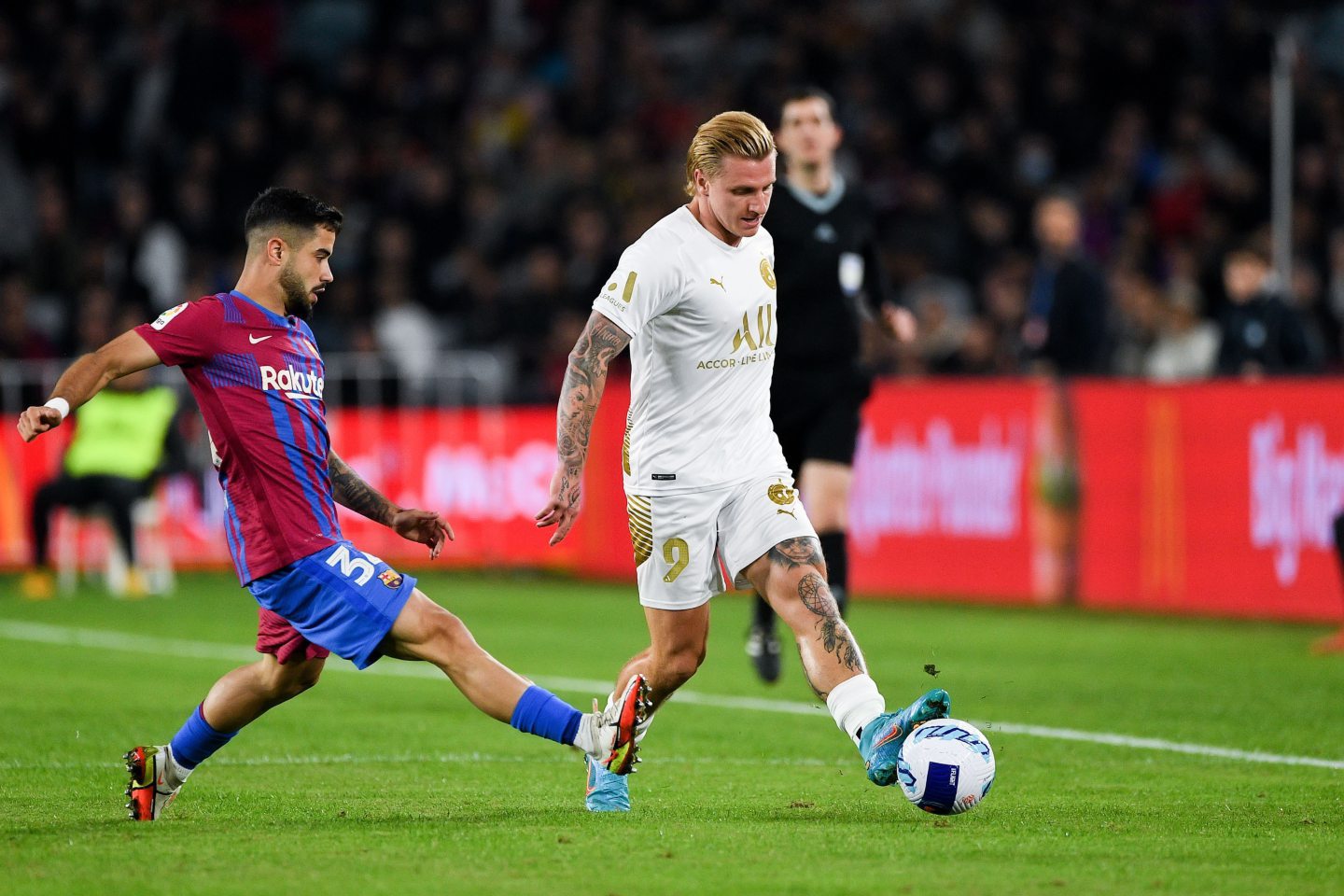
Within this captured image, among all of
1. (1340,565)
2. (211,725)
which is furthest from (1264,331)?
(211,725)

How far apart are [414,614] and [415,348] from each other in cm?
1549

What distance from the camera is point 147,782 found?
6434mm

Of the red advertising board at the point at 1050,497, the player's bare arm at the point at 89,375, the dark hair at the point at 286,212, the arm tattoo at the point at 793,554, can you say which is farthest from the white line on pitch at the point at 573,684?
the red advertising board at the point at 1050,497

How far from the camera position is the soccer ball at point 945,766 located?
6.00 meters

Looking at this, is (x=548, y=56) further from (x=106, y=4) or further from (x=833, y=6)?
(x=106, y=4)

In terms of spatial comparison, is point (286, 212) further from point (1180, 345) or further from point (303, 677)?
point (1180, 345)

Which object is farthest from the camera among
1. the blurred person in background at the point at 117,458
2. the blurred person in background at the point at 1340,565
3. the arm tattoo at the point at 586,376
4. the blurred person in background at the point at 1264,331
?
the blurred person in background at the point at 117,458

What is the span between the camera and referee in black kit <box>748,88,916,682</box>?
9.66m

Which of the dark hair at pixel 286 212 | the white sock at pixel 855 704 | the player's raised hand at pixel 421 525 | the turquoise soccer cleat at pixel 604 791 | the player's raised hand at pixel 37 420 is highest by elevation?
the dark hair at pixel 286 212

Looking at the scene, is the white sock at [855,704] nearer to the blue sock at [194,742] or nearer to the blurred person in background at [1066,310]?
the blue sock at [194,742]

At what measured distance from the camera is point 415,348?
70.5 ft

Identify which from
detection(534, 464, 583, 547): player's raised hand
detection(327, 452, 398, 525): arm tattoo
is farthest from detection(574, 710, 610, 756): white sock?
detection(327, 452, 398, 525): arm tattoo

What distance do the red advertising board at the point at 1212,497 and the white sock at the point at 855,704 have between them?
815 cm

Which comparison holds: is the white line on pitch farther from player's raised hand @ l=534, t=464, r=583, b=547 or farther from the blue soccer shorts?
the blue soccer shorts
